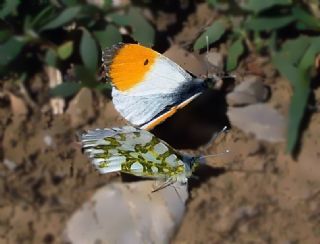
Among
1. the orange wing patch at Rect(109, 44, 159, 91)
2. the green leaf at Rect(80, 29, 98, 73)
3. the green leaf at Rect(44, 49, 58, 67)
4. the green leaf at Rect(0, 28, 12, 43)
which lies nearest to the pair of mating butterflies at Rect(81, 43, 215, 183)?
the orange wing patch at Rect(109, 44, 159, 91)

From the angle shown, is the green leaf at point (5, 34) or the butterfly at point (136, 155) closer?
the butterfly at point (136, 155)

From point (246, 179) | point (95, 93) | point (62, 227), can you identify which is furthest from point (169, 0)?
point (62, 227)

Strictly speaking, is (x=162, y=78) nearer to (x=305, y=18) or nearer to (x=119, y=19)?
(x=119, y=19)

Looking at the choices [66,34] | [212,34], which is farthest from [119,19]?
[212,34]

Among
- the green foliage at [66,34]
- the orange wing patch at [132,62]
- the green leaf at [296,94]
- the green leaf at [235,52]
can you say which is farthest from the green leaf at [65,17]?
the green leaf at [296,94]

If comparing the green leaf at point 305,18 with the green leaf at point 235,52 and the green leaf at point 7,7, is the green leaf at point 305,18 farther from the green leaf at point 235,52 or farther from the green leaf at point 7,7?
the green leaf at point 7,7

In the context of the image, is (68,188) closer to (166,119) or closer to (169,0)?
(166,119)
